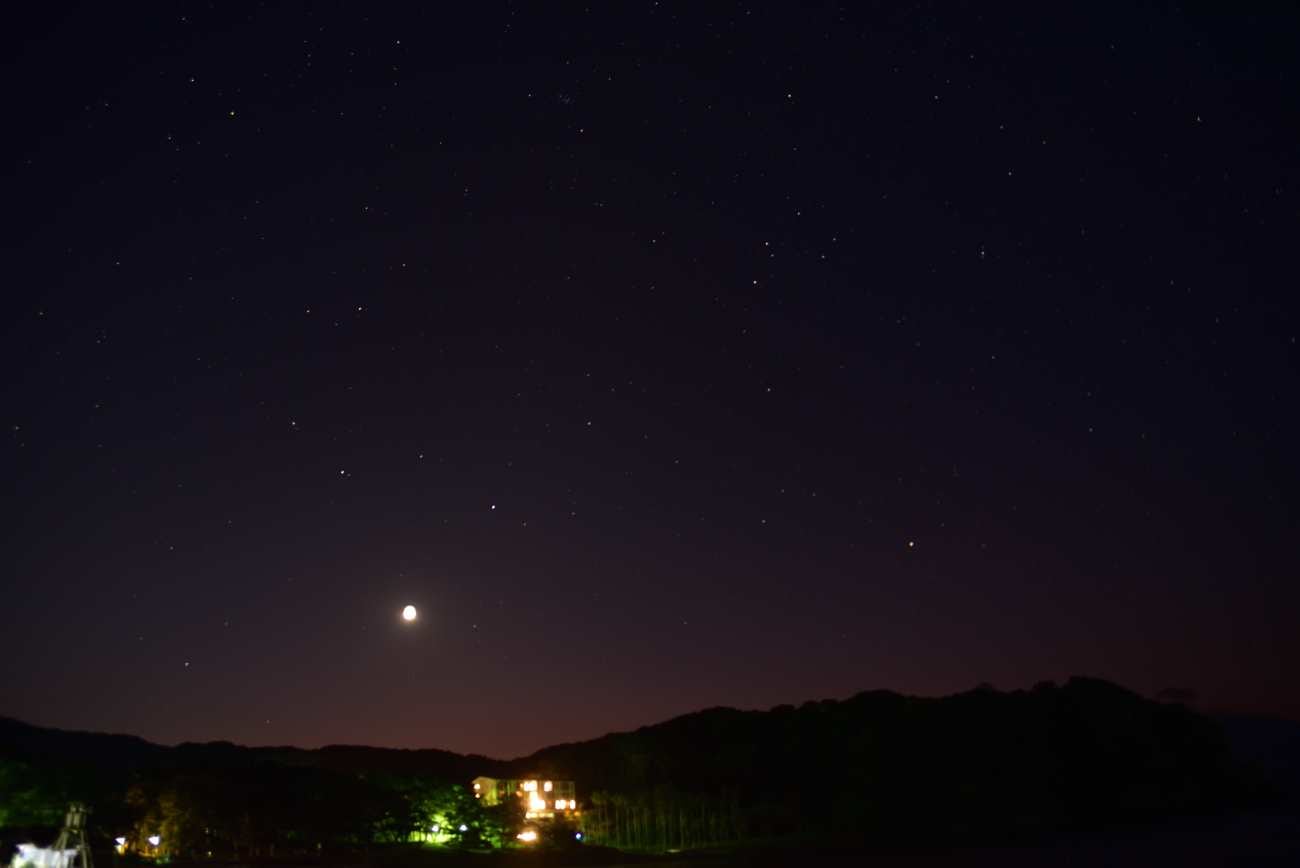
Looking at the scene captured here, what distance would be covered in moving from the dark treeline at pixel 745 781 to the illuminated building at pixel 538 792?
4.17 feet

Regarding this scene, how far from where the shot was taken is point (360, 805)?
50.2m

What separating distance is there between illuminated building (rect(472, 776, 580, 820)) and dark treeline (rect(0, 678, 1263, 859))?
127 cm

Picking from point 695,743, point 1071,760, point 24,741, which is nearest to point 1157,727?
point 1071,760

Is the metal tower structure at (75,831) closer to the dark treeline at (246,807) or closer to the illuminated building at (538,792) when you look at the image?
the dark treeline at (246,807)

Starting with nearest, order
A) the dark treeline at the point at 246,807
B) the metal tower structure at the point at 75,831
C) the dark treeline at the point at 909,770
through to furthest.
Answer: the metal tower structure at the point at 75,831
the dark treeline at the point at 246,807
the dark treeline at the point at 909,770

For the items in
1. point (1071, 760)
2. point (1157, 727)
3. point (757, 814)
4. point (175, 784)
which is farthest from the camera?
point (1157, 727)

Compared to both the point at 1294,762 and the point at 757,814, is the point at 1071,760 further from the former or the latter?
the point at 1294,762

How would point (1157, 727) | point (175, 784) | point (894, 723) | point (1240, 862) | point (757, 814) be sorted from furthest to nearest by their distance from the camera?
point (1157, 727)
point (894, 723)
point (757, 814)
point (1240, 862)
point (175, 784)

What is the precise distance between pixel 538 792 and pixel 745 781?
41.6ft

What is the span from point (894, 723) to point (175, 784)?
43.2 metres

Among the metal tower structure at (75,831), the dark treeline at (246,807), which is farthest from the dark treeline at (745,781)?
the metal tower structure at (75,831)

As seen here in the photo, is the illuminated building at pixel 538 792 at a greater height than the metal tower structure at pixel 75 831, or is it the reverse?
the illuminated building at pixel 538 792

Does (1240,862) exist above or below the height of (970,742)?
below

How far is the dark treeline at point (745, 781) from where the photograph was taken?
46.5 metres
